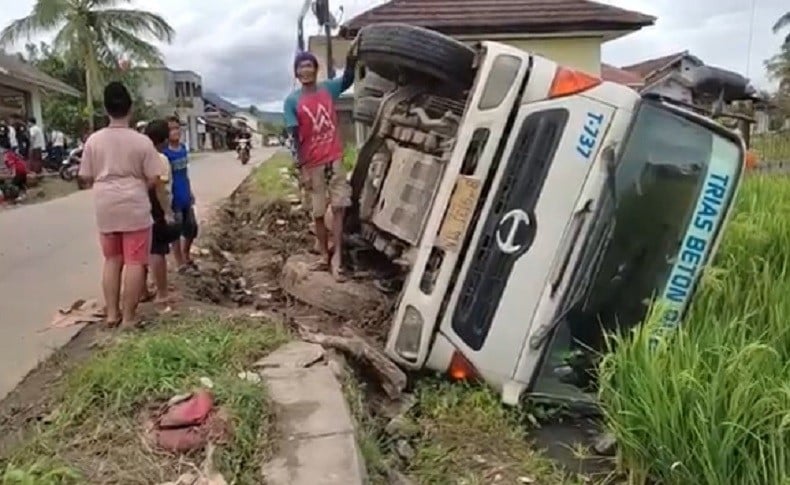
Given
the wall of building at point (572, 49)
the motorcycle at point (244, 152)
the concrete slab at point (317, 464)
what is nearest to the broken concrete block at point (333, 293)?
the concrete slab at point (317, 464)

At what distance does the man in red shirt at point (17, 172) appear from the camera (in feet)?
50.1

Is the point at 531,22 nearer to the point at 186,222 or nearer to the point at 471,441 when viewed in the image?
the point at 186,222

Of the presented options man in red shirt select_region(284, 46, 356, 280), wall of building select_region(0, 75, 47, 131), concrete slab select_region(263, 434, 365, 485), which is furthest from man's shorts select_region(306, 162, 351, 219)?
wall of building select_region(0, 75, 47, 131)

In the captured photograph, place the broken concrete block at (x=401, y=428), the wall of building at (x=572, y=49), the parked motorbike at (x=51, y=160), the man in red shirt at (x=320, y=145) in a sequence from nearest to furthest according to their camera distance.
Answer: the broken concrete block at (x=401, y=428) < the man in red shirt at (x=320, y=145) < the wall of building at (x=572, y=49) < the parked motorbike at (x=51, y=160)

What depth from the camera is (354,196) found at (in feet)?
21.2

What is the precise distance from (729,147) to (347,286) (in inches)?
109

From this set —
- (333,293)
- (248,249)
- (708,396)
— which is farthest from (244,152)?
(708,396)

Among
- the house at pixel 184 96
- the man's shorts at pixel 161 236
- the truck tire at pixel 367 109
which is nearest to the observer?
the man's shorts at pixel 161 236

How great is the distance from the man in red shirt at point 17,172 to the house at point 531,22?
652cm

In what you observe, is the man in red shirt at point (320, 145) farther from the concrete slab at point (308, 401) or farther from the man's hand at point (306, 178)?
the concrete slab at point (308, 401)

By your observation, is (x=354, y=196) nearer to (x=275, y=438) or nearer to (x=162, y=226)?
(x=162, y=226)

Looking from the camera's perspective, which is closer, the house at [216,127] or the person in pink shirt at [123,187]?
the person in pink shirt at [123,187]

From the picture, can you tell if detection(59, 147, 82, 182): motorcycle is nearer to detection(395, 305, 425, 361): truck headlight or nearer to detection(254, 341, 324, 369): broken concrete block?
detection(395, 305, 425, 361): truck headlight

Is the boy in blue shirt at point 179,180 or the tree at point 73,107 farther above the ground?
the boy in blue shirt at point 179,180
